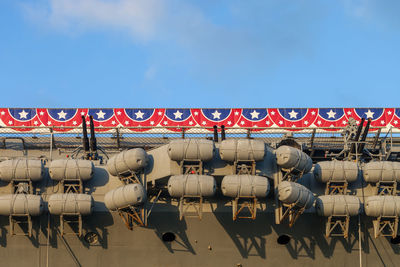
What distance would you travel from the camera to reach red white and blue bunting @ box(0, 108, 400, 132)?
37938mm

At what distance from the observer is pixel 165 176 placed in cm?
2416

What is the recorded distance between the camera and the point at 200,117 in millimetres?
38406

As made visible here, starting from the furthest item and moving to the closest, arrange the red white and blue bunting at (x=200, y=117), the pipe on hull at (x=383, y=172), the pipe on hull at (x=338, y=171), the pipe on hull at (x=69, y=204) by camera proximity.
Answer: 1. the red white and blue bunting at (x=200, y=117)
2. the pipe on hull at (x=338, y=171)
3. the pipe on hull at (x=383, y=172)
4. the pipe on hull at (x=69, y=204)

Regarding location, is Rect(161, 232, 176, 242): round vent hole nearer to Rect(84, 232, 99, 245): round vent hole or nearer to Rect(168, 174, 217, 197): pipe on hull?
Rect(168, 174, 217, 197): pipe on hull

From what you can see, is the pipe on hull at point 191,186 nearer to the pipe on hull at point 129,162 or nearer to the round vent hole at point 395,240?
the pipe on hull at point 129,162

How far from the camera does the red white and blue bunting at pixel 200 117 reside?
3794 cm

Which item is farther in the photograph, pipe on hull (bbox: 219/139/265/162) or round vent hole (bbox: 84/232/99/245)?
round vent hole (bbox: 84/232/99/245)

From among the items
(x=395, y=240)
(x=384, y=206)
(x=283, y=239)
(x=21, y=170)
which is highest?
(x=21, y=170)

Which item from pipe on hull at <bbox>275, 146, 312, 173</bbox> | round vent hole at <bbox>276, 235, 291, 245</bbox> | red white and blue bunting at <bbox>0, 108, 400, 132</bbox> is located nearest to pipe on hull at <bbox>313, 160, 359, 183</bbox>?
pipe on hull at <bbox>275, 146, 312, 173</bbox>

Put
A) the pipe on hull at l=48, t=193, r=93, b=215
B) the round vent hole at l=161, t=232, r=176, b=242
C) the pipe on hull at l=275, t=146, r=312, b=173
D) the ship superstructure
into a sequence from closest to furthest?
the pipe on hull at l=48, t=193, r=93, b=215 < the ship superstructure < the pipe on hull at l=275, t=146, r=312, b=173 < the round vent hole at l=161, t=232, r=176, b=242

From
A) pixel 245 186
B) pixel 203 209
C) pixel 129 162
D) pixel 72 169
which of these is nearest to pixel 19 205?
pixel 72 169

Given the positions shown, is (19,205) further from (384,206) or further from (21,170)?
(384,206)

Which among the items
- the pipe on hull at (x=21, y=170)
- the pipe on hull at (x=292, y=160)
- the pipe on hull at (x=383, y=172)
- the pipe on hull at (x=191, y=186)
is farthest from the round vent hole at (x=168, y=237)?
the pipe on hull at (x=383, y=172)

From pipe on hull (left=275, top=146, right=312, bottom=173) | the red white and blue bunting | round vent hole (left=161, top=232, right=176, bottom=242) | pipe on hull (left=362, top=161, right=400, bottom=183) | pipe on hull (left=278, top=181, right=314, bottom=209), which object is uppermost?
the red white and blue bunting
